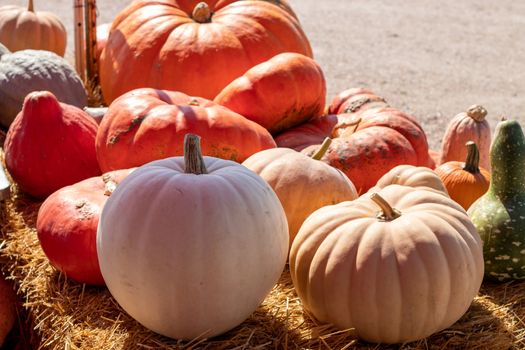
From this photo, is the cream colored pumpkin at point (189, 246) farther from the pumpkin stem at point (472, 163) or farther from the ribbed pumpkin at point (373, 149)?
the pumpkin stem at point (472, 163)

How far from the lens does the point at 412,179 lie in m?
2.16

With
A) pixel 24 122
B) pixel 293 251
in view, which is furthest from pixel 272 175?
pixel 24 122

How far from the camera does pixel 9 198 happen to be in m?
2.63

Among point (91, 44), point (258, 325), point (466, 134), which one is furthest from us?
point (91, 44)

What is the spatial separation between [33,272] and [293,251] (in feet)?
2.92

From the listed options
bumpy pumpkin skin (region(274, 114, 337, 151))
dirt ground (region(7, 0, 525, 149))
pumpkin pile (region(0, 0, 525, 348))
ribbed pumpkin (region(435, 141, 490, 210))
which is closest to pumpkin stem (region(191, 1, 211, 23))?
pumpkin pile (region(0, 0, 525, 348))

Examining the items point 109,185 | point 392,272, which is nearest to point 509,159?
point 392,272

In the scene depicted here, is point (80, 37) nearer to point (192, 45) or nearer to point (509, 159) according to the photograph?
point (192, 45)

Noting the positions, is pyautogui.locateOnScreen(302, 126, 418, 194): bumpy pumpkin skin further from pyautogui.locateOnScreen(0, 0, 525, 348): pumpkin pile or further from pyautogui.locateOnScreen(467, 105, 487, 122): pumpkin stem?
pyautogui.locateOnScreen(467, 105, 487, 122): pumpkin stem

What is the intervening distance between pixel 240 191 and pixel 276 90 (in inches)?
42.1

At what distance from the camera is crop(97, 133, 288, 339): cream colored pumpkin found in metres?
1.57

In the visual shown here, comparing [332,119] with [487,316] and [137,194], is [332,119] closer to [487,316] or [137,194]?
[487,316]

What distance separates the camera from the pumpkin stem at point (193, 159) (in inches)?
64.2

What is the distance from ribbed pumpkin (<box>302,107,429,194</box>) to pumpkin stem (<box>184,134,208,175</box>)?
878 millimetres
